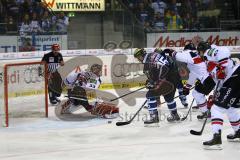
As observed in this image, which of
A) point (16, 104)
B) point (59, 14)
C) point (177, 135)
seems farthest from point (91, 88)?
point (59, 14)

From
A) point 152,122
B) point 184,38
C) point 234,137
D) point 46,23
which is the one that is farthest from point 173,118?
point 184,38

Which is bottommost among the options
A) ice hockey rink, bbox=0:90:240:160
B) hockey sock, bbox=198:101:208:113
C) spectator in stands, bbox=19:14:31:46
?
ice hockey rink, bbox=0:90:240:160

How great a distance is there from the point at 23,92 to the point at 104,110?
1.42 m

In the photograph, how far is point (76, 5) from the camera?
1734 centimetres

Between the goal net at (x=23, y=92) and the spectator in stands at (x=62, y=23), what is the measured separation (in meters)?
4.77

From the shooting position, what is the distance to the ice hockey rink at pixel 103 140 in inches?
262

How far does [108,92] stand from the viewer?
1298 cm

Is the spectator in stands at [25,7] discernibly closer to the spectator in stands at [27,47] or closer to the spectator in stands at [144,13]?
the spectator in stands at [27,47]

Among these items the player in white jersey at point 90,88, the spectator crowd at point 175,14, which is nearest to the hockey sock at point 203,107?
the player in white jersey at point 90,88

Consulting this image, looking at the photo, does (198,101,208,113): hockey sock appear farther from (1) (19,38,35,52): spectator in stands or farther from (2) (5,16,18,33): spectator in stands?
(2) (5,16,18,33): spectator in stands

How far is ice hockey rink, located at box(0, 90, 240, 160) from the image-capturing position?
6.66m

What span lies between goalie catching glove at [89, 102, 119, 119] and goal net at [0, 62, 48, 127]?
0.91 metres

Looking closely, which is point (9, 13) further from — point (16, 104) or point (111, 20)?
point (16, 104)

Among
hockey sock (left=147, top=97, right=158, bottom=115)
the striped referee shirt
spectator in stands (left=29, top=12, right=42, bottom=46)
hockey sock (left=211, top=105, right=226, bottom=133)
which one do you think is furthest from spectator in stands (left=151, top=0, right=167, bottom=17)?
hockey sock (left=211, top=105, right=226, bottom=133)
